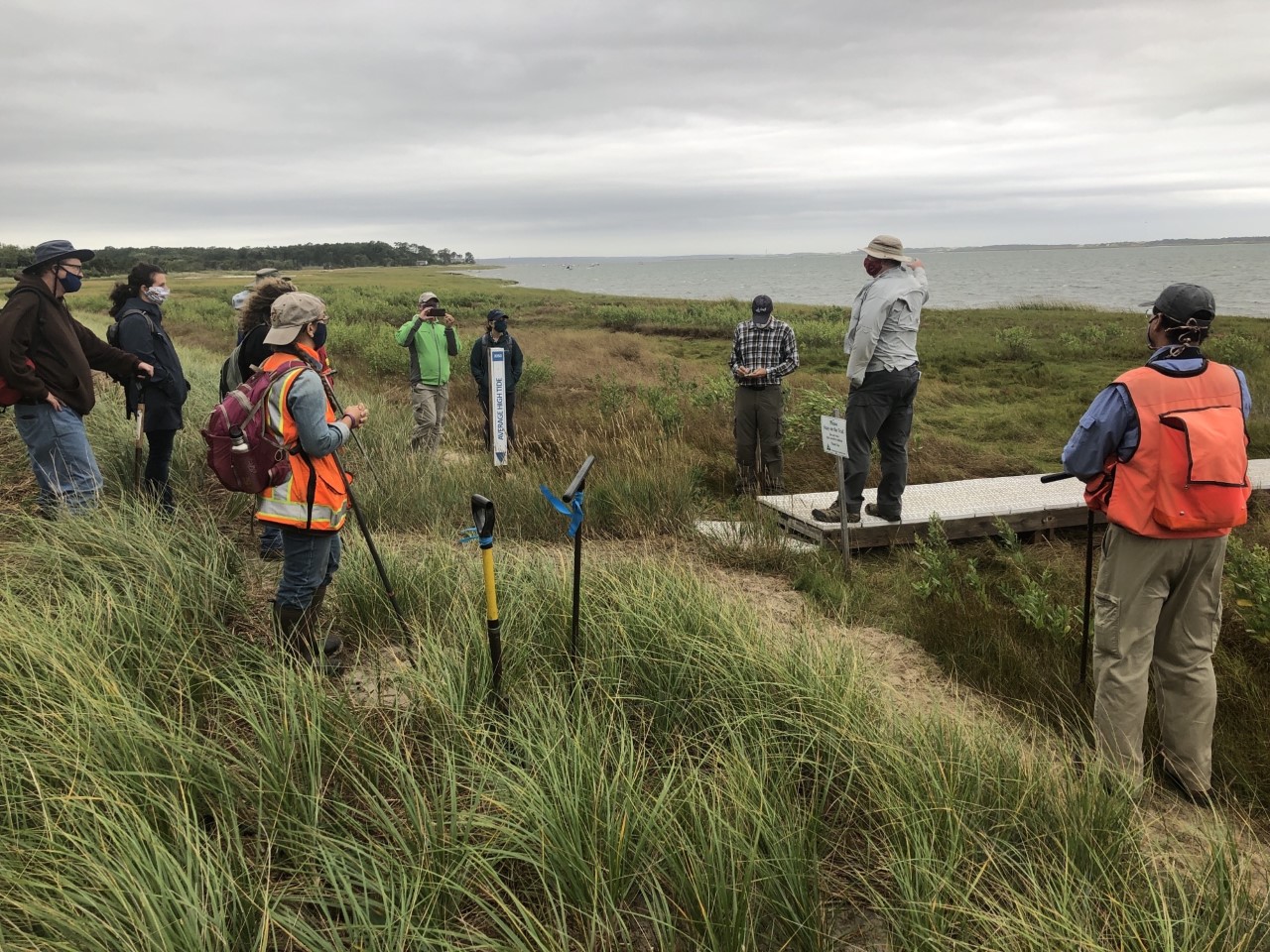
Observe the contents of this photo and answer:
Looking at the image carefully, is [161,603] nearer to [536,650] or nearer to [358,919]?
[536,650]

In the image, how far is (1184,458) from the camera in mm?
3096

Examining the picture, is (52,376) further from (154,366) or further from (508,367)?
(508,367)

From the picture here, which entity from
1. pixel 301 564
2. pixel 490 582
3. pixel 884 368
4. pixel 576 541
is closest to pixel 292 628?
pixel 301 564

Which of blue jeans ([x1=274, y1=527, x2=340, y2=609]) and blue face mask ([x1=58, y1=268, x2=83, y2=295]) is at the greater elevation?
blue face mask ([x1=58, y1=268, x2=83, y2=295])

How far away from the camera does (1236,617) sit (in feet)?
17.0

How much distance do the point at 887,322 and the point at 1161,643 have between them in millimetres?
3424

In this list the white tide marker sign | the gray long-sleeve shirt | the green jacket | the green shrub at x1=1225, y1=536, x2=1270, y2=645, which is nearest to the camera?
the green shrub at x1=1225, y1=536, x2=1270, y2=645

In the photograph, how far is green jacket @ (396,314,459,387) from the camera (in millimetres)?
9281

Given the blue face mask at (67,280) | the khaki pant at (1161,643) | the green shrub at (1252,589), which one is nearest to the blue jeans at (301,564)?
the blue face mask at (67,280)

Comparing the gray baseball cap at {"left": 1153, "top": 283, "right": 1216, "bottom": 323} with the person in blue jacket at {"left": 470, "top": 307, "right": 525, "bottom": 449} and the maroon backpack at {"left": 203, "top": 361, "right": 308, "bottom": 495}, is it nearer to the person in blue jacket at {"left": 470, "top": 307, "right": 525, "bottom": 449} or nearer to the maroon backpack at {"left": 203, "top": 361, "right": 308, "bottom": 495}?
the maroon backpack at {"left": 203, "top": 361, "right": 308, "bottom": 495}

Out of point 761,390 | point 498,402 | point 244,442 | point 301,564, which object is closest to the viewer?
point 244,442

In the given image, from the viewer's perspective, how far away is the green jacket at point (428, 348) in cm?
928

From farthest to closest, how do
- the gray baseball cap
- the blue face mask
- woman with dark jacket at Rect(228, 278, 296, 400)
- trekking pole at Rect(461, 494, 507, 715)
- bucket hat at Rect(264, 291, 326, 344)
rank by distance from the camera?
1. the blue face mask
2. woman with dark jacket at Rect(228, 278, 296, 400)
3. bucket hat at Rect(264, 291, 326, 344)
4. the gray baseball cap
5. trekking pole at Rect(461, 494, 507, 715)

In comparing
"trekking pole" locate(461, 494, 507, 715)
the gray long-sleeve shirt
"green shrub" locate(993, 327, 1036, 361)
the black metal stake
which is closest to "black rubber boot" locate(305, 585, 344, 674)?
"trekking pole" locate(461, 494, 507, 715)
